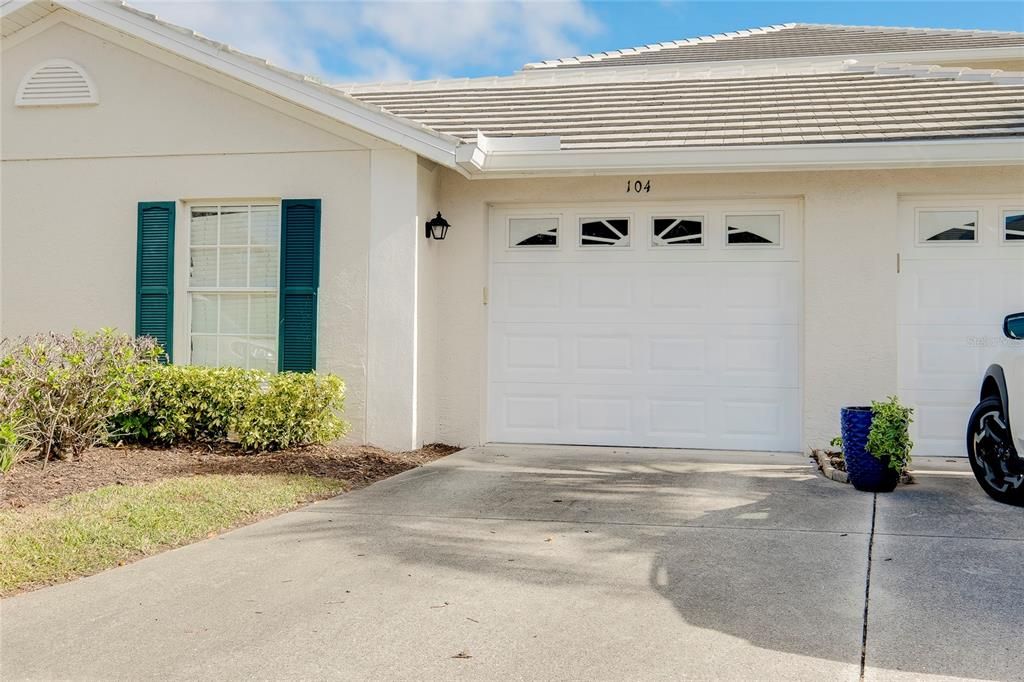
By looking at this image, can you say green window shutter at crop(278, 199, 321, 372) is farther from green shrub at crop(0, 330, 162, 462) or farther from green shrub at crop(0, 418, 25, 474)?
green shrub at crop(0, 418, 25, 474)

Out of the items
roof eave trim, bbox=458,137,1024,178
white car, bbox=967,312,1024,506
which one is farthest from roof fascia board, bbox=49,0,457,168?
white car, bbox=967,312,1024,506

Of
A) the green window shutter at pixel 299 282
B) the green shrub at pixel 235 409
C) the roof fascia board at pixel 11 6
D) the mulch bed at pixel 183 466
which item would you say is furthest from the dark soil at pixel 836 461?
the roof fascia board at pixel 11 6

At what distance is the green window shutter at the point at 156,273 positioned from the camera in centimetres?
903

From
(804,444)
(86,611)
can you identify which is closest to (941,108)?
(804,444)

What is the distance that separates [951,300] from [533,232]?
415cm

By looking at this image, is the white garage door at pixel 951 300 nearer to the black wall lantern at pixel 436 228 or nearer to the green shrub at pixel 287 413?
the black wall lantern at pixel 436 228

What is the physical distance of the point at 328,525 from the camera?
5.70 m

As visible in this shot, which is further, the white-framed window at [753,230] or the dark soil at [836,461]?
the white-framed window at [753,230]

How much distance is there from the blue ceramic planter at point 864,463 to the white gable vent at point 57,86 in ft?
26.7

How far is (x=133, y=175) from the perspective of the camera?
918 centimetres

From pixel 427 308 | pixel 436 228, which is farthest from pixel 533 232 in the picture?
pixel 427 308

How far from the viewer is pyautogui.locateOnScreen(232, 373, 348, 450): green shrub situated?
7.87 metres

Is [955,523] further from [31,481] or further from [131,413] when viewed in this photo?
[131,413]

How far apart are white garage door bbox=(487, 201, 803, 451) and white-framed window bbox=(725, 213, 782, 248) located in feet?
0.04
